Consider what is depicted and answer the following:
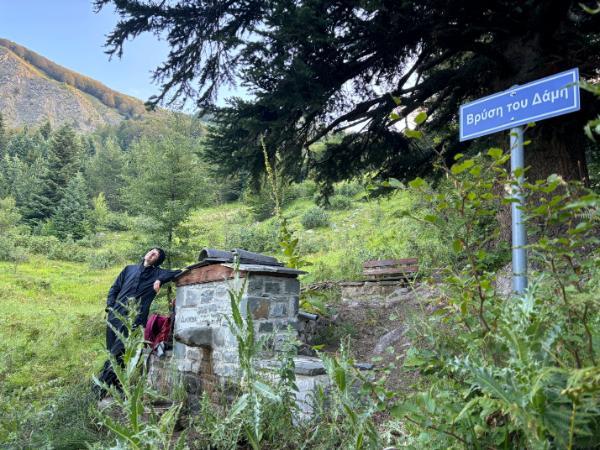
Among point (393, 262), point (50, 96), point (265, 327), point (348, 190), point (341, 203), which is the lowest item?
point (265, 327)

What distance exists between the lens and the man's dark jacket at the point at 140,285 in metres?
5.63

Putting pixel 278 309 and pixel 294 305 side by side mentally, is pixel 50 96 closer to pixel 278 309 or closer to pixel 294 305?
pixel 294 305

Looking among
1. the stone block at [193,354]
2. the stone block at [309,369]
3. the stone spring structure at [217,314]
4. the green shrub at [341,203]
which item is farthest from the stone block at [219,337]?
the green shrub at [341,203]

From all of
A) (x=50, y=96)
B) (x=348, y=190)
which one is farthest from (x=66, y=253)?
(x=50, y=96)

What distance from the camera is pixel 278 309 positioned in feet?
14.8

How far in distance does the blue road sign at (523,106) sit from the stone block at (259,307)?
2400 millimetres

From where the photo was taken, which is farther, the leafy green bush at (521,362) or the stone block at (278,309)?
the stone block at (278,309)

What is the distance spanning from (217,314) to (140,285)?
1710 millimetres

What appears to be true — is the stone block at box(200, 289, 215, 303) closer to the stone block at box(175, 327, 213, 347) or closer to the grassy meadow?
the stone block at box(175, 327, 213, 347)

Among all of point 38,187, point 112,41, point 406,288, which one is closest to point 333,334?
point 406,288

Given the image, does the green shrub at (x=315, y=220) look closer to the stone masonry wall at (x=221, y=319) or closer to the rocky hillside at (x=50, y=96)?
the stone masonry wall at (x=221, y=319)

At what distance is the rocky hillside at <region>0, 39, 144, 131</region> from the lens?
409 ft

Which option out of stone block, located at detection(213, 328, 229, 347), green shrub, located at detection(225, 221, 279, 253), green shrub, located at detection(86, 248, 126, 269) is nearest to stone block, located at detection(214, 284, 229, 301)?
stone block, located at detection(213, 328, 229, 347)

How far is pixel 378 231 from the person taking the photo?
15.2m
